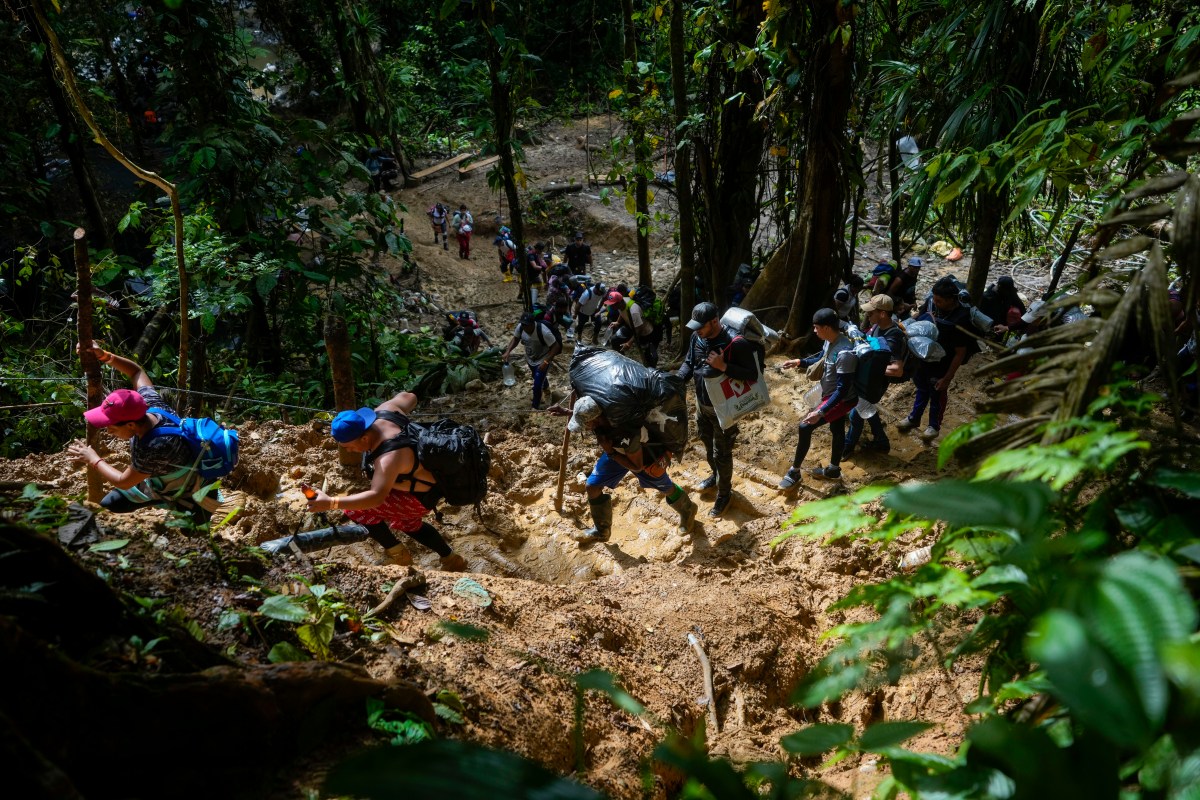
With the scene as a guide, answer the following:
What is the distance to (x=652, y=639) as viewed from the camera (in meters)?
3.85

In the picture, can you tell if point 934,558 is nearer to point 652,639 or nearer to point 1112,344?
point 1112,344

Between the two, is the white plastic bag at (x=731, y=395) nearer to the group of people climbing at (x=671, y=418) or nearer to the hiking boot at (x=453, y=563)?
the group of people climbing at (x=671, y=418)

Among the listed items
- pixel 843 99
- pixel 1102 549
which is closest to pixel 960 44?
pixel 843 99

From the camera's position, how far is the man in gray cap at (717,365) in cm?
524

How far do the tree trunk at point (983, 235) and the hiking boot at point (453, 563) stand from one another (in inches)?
214

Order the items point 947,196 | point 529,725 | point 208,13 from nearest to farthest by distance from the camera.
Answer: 1. point 529,725
2. point 947,196
3. point 208,13

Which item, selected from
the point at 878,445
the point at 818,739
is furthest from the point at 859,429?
the point at 818,739

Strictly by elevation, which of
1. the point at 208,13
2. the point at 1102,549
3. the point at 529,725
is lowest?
the point at 529,725

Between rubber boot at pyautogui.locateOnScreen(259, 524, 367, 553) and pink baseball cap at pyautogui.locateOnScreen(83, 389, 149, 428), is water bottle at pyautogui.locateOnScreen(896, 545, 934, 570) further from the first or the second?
pink baseball cap at pyautogui.locateOnScreen(83, 389, 149, 428)

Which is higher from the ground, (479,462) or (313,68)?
(313,68)

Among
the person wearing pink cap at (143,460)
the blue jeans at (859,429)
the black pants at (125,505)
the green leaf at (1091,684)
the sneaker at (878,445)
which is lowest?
the sneaker at (878,445)

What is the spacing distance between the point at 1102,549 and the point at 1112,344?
0.49 metres

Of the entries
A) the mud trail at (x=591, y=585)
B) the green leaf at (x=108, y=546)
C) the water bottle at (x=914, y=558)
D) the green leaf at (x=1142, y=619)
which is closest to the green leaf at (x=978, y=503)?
the green leaf at (x=1142, y=619)

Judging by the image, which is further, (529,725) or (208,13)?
(208,13)
